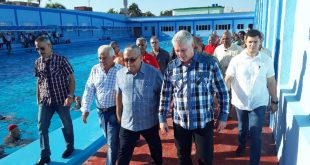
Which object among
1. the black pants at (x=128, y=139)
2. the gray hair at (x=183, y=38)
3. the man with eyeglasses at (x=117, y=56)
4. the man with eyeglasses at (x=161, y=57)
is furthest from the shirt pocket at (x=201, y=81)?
the man with eyeglasses at (x=161, y=57)

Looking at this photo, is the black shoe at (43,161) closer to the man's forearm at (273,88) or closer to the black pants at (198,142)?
the black pants at (198,142)

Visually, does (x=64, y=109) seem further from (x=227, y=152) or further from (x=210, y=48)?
(x=210, y=48)

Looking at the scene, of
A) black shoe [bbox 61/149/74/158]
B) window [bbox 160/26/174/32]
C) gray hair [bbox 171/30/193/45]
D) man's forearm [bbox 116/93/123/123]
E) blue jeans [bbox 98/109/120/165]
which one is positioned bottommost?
black shoe [bbox 61/149/74/158]

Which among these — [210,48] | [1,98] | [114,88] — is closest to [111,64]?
[114,88]

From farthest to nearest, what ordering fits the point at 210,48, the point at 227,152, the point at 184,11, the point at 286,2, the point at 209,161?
the point at 184,11 < the point at 210,48 < the point at 227,152 < the point at 286,2 < the point at 209,161

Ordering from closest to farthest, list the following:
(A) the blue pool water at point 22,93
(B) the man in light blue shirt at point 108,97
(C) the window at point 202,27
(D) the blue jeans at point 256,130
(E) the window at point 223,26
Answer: (D) the blue jeans at point 256,130
(B) the man in light blue shirt at point 108,97
(A) the blue pool water at point 22,93
(E) the window at point 223,26
(C) the window at point 202,27

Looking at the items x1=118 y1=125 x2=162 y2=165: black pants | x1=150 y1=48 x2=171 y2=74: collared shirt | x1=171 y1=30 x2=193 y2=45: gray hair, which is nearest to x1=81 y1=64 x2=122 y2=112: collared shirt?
x1=118 y1=125 x2=162 y2=165: black pants

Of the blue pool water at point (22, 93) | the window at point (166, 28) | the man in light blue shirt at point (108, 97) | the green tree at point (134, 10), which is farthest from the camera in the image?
the green tree at point (134, 10)

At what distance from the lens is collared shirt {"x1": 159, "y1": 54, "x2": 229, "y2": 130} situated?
266cm

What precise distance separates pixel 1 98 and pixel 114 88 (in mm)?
9060

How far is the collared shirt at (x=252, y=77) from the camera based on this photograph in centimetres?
325

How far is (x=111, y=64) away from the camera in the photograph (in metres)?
3.47

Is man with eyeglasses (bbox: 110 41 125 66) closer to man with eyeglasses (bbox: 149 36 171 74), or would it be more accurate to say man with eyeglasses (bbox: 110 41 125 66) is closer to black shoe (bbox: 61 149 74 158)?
man with eyeglasses (bbox: 149 36 171 74)

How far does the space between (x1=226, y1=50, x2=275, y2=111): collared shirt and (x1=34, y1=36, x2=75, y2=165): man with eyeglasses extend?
2294 mm
